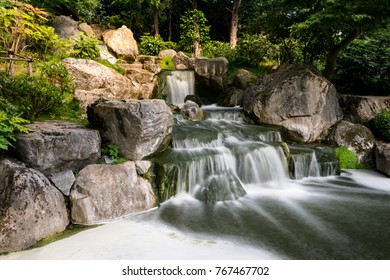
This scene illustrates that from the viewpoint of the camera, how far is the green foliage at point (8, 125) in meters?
5.55

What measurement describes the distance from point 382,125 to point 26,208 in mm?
11803

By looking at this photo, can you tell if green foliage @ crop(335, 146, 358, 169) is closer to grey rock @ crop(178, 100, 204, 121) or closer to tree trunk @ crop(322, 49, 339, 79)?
tree trunk @ crop(322, 49, 339, 79)

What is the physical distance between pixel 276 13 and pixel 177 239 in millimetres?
11822

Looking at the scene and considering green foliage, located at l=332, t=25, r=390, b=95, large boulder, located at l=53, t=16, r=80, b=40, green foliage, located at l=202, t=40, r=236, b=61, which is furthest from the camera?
green foliage, located at l=202, t=40, r=236, b=61

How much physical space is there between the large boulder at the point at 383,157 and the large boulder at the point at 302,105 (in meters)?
2.01

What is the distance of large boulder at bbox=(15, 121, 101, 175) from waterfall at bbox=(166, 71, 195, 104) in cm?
737

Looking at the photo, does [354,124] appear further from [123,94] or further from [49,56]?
[49,56]

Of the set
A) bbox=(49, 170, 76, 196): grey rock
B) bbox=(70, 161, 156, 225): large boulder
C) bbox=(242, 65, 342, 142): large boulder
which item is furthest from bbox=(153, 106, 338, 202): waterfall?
bbox=(49, 170, 76, 196): grey rock

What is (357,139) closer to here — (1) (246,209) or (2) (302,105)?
(2) (302,105)

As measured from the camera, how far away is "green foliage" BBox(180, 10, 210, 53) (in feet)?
63.4

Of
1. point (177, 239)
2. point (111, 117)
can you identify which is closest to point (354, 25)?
point (111, 117)

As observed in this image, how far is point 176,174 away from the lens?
730 centimetres

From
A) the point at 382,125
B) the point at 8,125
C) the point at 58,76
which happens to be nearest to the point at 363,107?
the point at 382,125

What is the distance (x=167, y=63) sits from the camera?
53.1 ft
